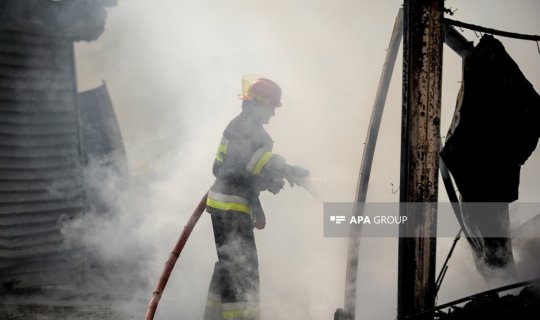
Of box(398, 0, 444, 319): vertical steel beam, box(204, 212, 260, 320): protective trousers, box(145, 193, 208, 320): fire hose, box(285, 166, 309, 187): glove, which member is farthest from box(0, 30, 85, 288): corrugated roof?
box(398, 0, 444, 319): vertical steel beam

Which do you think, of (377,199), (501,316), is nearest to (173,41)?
(377,199)

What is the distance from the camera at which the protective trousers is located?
13.8 feet

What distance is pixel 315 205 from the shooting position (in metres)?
7.52

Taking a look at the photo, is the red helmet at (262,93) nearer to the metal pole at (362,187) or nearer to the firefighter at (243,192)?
the firefighter at (243,192)

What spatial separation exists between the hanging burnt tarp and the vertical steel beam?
18.0 inches

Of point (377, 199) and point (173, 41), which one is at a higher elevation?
point (173, 41)

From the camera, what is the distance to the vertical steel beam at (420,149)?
2.98 m

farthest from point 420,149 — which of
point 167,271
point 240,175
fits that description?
point 167,271

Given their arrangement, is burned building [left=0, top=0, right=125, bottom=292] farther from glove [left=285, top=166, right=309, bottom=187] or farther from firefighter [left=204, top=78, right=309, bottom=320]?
glove [left=285, top=166, right=309, bottom=187]

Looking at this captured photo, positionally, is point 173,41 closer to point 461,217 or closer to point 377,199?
point 377,199

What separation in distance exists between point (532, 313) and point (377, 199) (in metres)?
4.38

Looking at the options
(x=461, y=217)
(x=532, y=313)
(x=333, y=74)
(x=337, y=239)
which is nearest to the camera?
(x=532, y=313)

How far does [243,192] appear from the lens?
14.6ft
